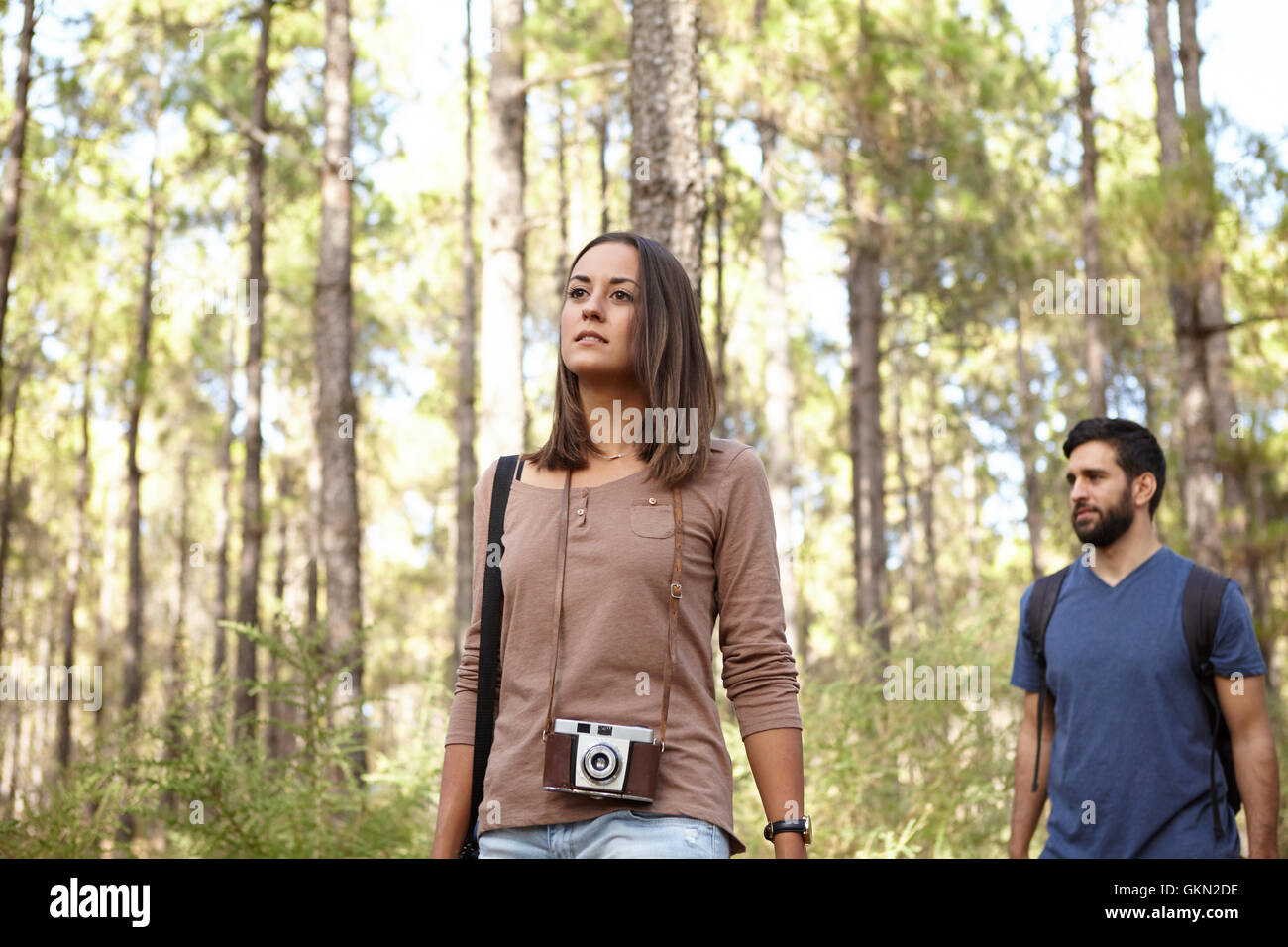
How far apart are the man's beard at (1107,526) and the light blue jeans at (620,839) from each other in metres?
2.24

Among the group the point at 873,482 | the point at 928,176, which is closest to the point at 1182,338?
the point at 928,176

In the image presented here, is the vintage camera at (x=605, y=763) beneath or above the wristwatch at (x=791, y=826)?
above

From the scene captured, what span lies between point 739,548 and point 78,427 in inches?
1146

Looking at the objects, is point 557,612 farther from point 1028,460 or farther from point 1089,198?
point 1028,460

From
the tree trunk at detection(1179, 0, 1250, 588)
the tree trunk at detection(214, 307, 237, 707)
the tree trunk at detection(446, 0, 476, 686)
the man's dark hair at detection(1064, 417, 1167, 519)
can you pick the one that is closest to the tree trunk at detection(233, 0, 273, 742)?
the tree trunk at detection(446, 0, 476, 686)

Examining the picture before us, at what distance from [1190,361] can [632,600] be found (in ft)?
32.1

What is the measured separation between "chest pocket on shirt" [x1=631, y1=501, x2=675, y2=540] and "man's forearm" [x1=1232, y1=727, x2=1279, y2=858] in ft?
7.15

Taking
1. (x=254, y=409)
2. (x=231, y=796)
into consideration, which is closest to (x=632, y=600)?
(x=231, y=796)

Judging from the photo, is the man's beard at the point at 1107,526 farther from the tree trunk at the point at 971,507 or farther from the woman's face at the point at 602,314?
the tree trunk at the point at 971,507

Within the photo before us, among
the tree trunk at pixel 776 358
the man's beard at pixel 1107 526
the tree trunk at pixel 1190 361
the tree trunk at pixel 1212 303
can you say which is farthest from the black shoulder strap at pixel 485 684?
the tree trunk at pixel 776 358

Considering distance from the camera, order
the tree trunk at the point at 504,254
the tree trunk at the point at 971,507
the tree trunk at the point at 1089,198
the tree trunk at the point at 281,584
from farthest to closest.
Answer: the tree trunk at the point at 971,507
the tree trunk at the point at 281,584
the tree trunk at the point at 1089,198
the tree trunk at the point at 504,254

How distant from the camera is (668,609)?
217 centimetres

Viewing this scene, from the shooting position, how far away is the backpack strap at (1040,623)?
392 cm

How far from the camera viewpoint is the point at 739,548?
2256 mm
